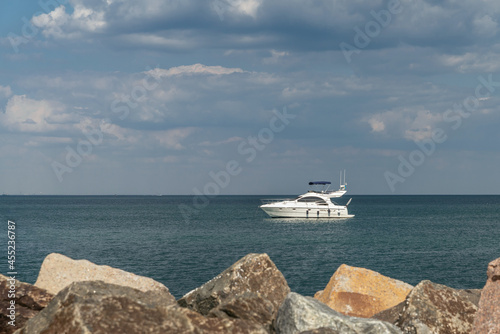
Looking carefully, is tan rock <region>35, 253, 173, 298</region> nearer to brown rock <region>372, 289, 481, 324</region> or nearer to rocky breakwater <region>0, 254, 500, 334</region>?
rocky breakwater <region>0, 254, 500, 334</region>

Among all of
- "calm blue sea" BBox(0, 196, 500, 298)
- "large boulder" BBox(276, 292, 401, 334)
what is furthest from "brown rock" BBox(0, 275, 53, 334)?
"calm blue sea" BBox(0, 196, 500, 298)

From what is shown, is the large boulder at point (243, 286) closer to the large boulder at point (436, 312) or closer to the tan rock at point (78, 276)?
the tan rock at point (78, 276)

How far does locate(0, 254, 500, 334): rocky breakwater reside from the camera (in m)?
5.81

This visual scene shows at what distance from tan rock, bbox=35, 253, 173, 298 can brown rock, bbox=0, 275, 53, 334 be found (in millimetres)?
2012

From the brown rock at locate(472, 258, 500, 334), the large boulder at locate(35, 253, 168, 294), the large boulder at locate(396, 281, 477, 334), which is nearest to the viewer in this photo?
the brown rock at locate(472, 258, 500, 334)

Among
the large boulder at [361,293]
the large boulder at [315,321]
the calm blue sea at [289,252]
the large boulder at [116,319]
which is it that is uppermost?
the large boulder at [116,319]

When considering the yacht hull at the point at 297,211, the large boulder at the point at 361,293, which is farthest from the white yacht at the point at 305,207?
the large boulder at the point at 361,293

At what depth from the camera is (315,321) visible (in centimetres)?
698

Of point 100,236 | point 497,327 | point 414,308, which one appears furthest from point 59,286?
point 100,236

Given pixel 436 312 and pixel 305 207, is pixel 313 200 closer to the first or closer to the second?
pixel 305 207

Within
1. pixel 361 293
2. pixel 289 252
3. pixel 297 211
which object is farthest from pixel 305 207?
pixel 361 293

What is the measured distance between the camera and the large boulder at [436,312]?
8.20m

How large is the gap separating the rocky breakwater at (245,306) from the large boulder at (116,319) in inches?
0.4

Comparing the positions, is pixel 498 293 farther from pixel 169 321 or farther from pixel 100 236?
pixel 100 236
